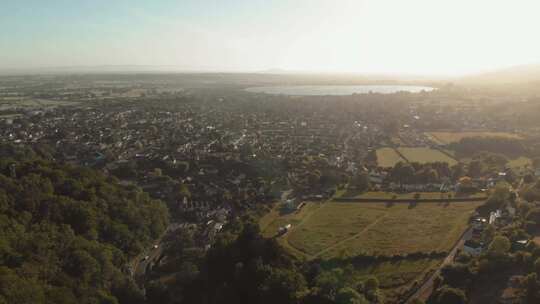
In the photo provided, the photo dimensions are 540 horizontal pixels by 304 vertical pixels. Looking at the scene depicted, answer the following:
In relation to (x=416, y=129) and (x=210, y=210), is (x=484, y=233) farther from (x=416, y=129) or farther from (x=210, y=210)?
(x=416, y=129)

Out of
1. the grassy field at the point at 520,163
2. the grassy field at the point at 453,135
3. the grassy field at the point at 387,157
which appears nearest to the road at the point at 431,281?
the grassy field at the point at 387,157

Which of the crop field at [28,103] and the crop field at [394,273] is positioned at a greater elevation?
Result: the crop field at [28,103]

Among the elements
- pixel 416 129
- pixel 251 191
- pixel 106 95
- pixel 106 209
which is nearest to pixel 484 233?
pixel 251 191

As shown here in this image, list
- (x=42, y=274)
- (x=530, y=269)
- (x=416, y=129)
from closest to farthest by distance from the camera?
(x=42, y=274), (x=530, y=269), (x=416, y=129)

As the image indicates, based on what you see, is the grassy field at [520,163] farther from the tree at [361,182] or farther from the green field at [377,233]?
the tree at [361,182]

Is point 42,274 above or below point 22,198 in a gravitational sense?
below

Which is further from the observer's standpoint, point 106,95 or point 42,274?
point 106,95

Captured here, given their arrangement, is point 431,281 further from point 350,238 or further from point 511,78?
point 511,78
